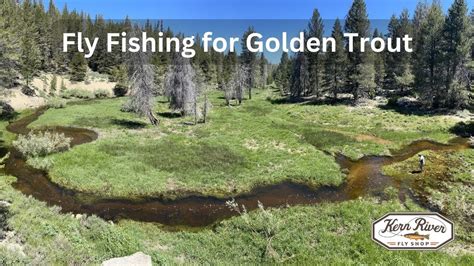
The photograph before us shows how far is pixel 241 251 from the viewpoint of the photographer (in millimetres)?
16922

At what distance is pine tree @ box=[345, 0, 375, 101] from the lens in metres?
65.8

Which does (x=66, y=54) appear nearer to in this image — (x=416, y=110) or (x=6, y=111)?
(x=6, y=111)

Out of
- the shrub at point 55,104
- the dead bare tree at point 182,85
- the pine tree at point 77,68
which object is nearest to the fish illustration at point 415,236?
the dead bare tree at point 182,85

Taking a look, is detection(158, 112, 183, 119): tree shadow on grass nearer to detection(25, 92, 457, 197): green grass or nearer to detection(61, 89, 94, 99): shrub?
detection(25, 92, 457, 197): green grass

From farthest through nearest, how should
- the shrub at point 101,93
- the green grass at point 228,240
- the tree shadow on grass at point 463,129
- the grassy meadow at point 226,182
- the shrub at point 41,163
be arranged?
1. the shrub at point 101,93
2. the tree shadow on grass at point 463,129
3. the shrub at point 41,163
4. the grassy meadow at point 226,182
5. the green grass at point 228,240

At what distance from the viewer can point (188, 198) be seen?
24641mm

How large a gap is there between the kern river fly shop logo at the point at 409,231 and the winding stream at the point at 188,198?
991 centimetres

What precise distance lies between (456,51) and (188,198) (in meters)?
48.5

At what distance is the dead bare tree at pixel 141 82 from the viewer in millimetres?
46188

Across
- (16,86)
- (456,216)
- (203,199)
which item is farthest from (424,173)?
(16,86)

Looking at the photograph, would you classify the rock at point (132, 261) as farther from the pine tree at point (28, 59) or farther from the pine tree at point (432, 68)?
the pine tree at point (28, 59)

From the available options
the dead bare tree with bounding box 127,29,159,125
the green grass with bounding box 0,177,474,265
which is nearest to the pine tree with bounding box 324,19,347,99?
the dead bare tree with bounding box 127,29,159,125

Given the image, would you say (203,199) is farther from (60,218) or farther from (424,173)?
(424,173)

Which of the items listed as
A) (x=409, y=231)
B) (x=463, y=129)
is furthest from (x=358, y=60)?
(x=409, y=231)
